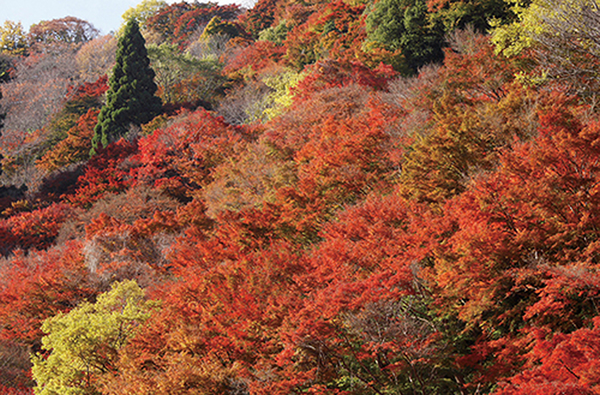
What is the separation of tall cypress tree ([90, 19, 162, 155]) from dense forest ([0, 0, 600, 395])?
2875mm

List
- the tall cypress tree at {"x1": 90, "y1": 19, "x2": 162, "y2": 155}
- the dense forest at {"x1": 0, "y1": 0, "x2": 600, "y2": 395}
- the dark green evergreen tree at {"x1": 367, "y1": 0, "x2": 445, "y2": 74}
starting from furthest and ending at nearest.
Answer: the tall cypress tree at {"x1": 90, "y1": 19, "x2": 162, "y2": 155}, the dark green evergreen tree at {"x1": 367, "y1": 0, "x2": 445, "y2": 74}, the dense forest at {"x1": 0, "y1": 0, "x2": 600, "y2": 395}

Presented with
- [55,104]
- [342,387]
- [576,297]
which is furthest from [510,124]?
[55,104]

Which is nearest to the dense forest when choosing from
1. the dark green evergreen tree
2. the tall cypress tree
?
the dark green evergreen tree

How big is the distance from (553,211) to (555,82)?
9.27m

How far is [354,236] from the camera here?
11.9 m

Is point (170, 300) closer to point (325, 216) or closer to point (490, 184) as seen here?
point (325, 216)

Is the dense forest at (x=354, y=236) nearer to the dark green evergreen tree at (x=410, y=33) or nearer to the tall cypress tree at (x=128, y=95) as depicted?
the dark green evergreen tree at (x=410, y=33)

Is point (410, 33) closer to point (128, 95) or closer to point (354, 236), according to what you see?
point (128, 95)

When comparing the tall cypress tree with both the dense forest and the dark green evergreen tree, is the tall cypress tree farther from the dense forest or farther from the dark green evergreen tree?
the dark green evergreen tree

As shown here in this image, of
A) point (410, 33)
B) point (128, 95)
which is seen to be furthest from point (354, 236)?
point (128, 95)

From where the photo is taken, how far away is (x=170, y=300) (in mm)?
12406

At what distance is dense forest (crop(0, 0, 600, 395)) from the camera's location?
908 cm

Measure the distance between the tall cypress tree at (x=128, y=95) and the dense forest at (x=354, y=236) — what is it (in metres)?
2.87

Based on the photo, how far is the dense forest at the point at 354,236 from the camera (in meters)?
9.08
